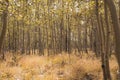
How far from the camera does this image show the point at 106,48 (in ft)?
30.1

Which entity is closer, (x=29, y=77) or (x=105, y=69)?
(x=105, y=69)

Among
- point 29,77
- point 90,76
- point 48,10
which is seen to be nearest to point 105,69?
point 90,76

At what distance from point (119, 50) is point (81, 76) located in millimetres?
6164

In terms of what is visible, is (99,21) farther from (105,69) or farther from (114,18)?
(114,18)

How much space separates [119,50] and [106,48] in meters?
4.04

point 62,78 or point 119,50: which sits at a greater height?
point 119,50

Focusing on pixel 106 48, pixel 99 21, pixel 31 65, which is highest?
pixel 99 21

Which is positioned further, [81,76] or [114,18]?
[81,76]

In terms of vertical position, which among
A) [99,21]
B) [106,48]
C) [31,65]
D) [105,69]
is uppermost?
[99,21]

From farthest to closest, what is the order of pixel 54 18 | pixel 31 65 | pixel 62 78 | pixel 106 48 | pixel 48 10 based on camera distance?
pixel 54 18 → pixel 48 10 → pixel 31 65 → pixel 62 78 → pixel 106 48

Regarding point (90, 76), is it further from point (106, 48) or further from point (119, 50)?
point (119, 50)

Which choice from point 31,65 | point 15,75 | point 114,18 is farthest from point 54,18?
point 114,18

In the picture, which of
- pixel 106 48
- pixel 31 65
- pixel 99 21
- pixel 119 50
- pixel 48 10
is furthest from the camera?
pixel 48 10

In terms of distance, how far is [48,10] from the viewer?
27.1 metres
